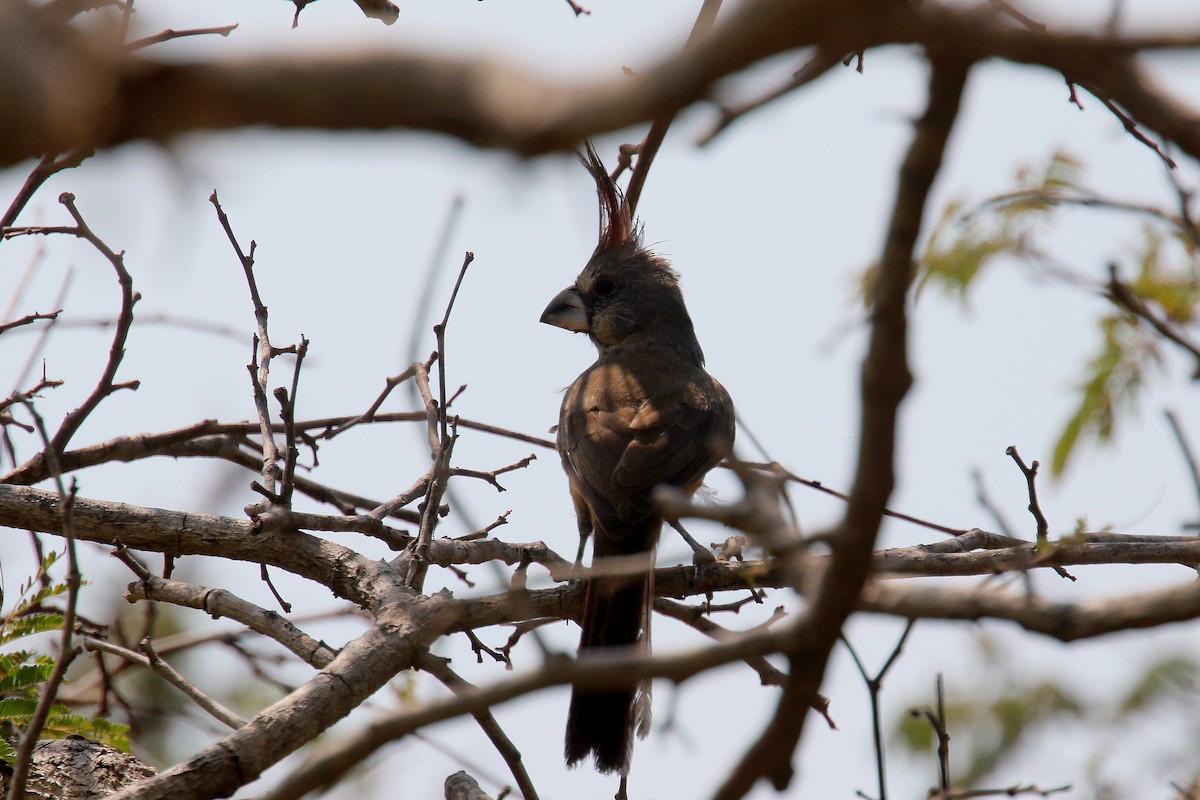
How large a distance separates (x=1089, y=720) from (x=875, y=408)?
26.9ft

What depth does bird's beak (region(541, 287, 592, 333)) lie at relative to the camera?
6.57m

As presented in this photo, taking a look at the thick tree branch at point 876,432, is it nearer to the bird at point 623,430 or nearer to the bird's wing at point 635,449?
the bird at point 623,430

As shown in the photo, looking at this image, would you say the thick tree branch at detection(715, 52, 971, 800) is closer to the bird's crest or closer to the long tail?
the long tail

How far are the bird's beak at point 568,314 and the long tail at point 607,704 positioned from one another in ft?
9.09

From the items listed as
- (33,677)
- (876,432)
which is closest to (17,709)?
(33,677)

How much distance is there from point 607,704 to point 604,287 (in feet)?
Result: 10.3

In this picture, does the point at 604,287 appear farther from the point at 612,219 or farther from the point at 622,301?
the point at 612,219

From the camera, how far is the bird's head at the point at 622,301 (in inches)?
256

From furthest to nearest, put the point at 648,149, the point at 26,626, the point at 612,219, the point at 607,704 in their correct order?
the point at 612,219 < the point at 648,149 < the point at 607,704 < the point at 26,626

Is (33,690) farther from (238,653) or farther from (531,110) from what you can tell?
(531,110)

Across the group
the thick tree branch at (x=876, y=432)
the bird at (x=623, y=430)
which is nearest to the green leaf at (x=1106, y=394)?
the bird at (x=623, y=430)

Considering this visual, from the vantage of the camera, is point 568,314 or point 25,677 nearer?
point 25,677

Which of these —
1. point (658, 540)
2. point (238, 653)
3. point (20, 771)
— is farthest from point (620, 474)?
point (20, 771)

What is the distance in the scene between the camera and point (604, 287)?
6.60 m
